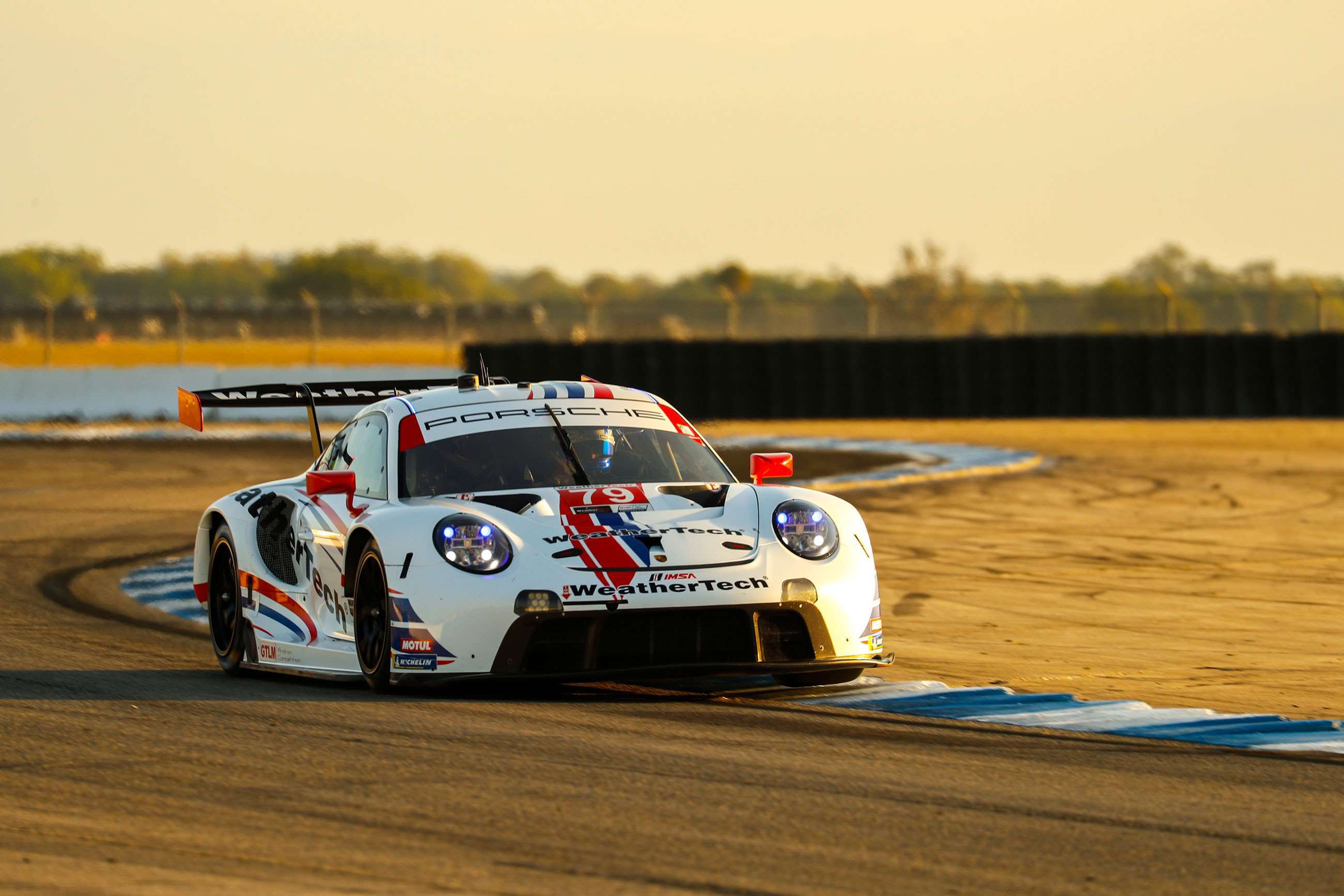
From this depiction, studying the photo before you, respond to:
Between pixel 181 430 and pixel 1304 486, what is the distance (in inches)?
629

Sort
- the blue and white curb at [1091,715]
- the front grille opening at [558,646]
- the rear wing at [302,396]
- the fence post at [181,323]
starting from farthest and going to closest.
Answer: the fence post at [181,323] < the rear wing at [302,396] < the front grille opening at [558,646] < the blue and white curb at [1091,715]

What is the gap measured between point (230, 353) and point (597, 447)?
120 feet

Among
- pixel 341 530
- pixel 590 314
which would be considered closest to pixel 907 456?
pixel 590 314

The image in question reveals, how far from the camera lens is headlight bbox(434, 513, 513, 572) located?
683 centimetres

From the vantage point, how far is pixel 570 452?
25.3 ft

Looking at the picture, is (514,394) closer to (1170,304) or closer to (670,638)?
(670,638)

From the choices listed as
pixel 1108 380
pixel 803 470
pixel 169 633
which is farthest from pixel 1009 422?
pixel 169 633

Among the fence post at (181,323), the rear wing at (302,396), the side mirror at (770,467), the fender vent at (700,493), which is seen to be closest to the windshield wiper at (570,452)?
the fender vent at (700,493)

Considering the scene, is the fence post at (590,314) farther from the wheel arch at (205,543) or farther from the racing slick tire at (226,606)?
the racing slick tire at (226,606)

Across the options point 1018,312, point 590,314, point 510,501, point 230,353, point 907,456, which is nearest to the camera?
point 510,501

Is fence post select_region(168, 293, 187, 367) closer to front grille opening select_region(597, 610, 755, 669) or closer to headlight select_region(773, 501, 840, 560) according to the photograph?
headlight select_region(773, 501, 840, 560)

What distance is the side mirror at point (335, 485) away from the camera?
7.71 meters

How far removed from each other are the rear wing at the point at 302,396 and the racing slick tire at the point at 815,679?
7.15 ft

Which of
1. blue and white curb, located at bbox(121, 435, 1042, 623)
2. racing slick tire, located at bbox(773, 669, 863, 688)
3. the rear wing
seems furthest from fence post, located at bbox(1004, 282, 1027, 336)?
racing slick tire, located at bbox(773, 669, 863, 688)
